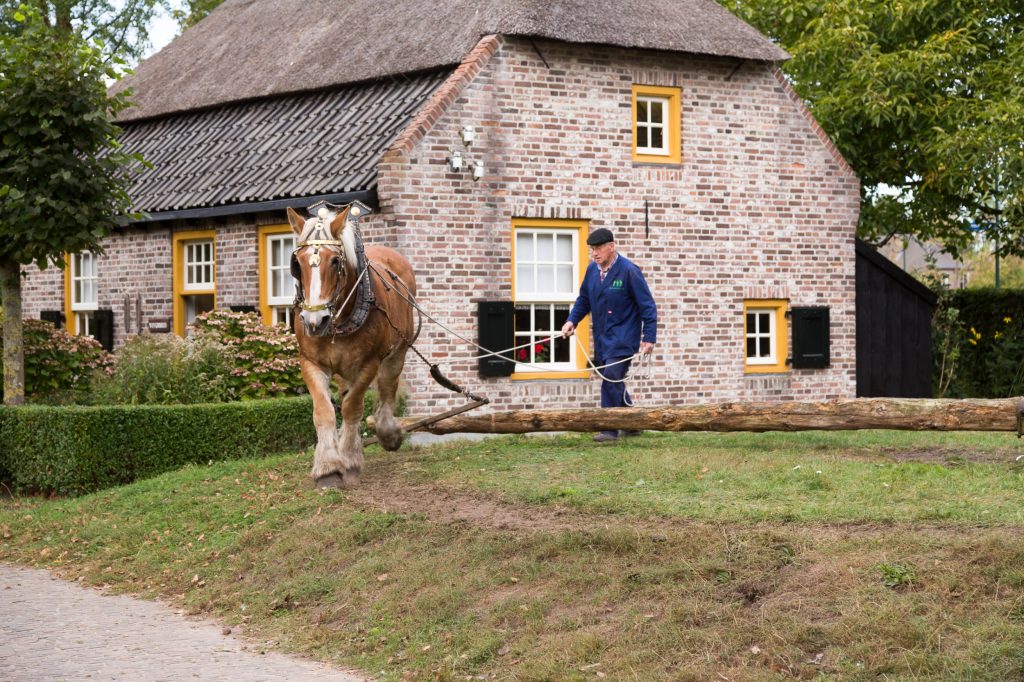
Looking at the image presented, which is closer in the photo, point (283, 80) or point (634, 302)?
point (634, 302)

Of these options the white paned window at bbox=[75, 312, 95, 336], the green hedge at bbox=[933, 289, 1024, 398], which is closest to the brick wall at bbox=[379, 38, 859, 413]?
the green hedge at bbox=[933, 289, 1024, 398]

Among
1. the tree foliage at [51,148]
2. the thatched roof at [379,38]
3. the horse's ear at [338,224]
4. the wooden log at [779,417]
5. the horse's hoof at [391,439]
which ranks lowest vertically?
the horse's hoof at [391,439]

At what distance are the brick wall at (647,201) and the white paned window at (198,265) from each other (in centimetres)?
418

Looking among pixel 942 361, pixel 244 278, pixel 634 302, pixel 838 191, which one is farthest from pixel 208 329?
pixel 942 361

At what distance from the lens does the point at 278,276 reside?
17.3 metres

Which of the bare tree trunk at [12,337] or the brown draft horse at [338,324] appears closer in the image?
the brown draft horse at [338,324]

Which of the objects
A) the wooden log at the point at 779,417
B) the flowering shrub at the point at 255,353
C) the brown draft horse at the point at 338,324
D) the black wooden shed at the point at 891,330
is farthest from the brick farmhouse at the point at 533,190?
the brown draft horse at the point at 338,324

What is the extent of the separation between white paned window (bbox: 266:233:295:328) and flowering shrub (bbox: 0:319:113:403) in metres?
2.39

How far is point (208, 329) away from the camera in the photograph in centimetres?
1545

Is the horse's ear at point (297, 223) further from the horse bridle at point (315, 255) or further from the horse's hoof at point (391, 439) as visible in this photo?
the horse's hoof at point (391, 439)

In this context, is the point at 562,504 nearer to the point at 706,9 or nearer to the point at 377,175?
the point at 377,175

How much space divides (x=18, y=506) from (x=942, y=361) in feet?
44.6

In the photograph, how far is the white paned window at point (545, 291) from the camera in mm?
16422

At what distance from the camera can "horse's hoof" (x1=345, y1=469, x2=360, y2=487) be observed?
418 inches
